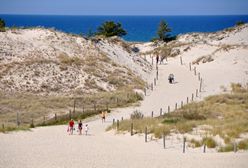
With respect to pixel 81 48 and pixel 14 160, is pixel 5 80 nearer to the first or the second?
pixel 81 48

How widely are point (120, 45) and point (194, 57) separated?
47.8 feet

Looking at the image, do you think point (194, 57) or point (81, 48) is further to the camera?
point (194, 57)

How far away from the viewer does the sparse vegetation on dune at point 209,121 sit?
31125mm

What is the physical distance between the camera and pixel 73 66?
58156mm

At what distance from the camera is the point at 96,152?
94.2 feet

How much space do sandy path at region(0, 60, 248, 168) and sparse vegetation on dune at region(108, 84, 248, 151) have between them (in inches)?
51.5

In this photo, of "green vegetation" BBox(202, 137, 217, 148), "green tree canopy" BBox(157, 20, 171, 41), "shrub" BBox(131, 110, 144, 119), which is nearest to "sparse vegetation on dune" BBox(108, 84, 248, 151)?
"green vegetation" BBox(202, 137, 217, 148)

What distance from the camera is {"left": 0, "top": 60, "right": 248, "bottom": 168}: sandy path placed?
25891mm

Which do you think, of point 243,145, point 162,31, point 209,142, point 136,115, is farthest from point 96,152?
point 162,31

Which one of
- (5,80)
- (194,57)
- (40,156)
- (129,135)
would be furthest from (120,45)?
(40,156)

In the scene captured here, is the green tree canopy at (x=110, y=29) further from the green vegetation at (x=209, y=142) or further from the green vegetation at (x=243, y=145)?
the green vegetation at (x=243, y=145)

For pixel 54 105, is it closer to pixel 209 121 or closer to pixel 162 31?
pixel 209 121

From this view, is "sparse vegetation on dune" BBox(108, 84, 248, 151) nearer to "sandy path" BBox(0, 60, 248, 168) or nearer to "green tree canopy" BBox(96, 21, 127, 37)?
"sandy path" BBox(0, 60, 248, 168)

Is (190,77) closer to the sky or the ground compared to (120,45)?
closer to the ground
